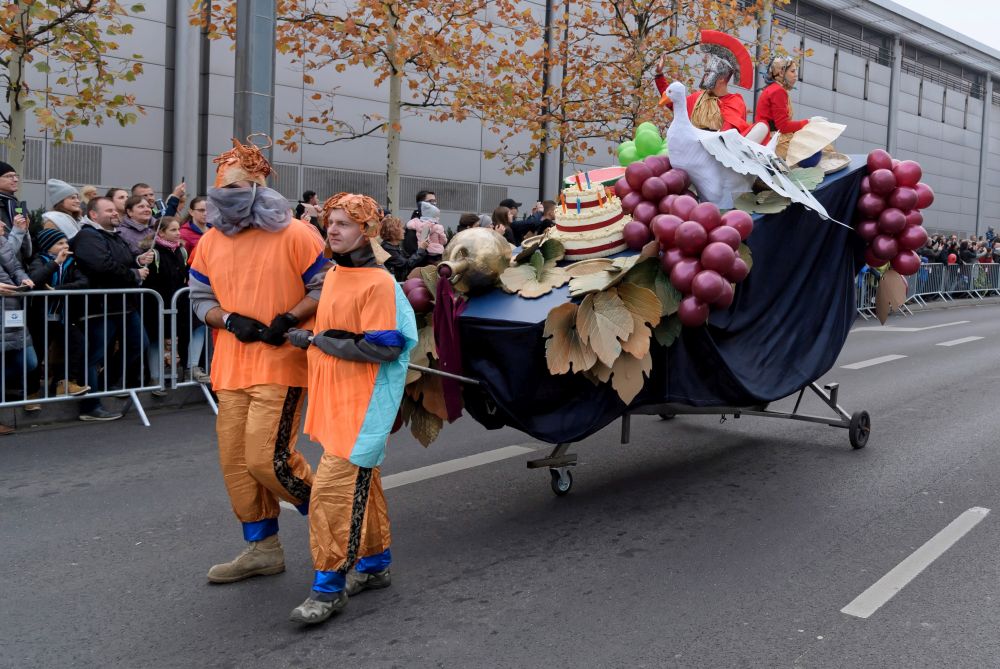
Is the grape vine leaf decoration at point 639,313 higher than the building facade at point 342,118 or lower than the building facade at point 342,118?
lower

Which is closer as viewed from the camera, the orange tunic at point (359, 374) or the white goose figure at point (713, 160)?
the orange tunic at point (359, 374)

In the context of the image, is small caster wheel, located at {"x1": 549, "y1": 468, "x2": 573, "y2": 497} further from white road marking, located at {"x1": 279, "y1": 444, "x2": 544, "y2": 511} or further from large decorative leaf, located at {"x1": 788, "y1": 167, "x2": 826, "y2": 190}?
large decorative leaf, located at {"x1": 788, "y1": 167, "x2": 826, "y2": 190}

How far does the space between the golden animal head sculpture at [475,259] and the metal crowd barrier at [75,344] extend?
4218 mm

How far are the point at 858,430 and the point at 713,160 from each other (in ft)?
9.05

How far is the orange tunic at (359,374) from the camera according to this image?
4.07m

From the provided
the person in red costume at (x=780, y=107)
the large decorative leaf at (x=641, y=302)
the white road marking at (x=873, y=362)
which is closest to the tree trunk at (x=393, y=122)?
the white road marking at (x=873, y=362)

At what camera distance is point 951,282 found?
26172mm

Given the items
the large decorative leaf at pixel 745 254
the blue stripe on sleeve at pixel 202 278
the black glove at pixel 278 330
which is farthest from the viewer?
the large decorative leaf at pixel 745 254

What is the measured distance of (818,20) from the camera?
35.7 metres

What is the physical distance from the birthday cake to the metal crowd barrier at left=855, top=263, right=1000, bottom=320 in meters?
17.4

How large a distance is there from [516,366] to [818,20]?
34543mm

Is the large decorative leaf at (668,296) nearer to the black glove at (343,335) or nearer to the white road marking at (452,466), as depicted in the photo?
the black glove at (343,335)

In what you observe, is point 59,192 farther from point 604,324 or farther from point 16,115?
point 604,324

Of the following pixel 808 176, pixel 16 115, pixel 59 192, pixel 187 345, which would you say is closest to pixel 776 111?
pixel 808 176
